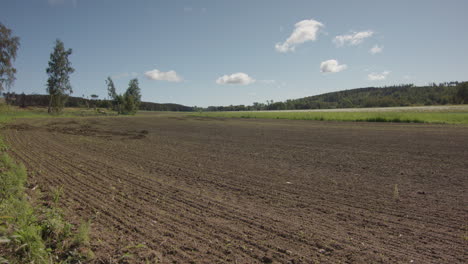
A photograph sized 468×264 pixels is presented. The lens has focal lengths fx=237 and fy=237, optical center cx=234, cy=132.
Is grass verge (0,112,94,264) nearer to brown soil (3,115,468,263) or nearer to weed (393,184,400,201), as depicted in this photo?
brown soil (3,115,468,263)

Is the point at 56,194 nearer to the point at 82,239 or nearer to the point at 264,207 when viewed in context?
the point at 82,239

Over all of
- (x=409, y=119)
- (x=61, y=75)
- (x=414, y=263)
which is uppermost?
(x=61, y=75)

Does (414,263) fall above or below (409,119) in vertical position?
below

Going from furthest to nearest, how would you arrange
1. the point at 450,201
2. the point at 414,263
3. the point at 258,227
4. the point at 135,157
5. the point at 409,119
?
1. the point at 409,119
2. the point at 135,157
3. the point at 450,201
4. the point at 258,227
5. the point at 414,263

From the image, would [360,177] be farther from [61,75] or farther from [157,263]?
[61,75]

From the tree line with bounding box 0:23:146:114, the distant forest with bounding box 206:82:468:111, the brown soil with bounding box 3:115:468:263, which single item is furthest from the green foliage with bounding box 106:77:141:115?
the distant forest with bounding box 206:82:468:111

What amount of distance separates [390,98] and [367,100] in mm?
11300

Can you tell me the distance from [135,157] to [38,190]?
463 cm

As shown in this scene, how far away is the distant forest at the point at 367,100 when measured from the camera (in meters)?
85.4

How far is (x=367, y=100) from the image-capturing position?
128250 mm

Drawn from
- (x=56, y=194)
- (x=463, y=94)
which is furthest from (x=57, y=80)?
(x=463, y=94)

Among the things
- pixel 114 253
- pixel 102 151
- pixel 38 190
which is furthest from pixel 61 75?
pixel 114 253

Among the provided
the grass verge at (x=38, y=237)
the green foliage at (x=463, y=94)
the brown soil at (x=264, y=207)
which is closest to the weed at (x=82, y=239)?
the grass verge at (x=38, y=237)

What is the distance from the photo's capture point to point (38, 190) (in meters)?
5.37
